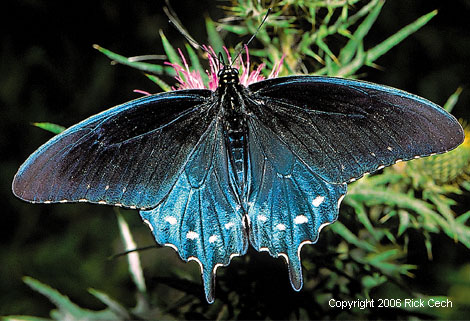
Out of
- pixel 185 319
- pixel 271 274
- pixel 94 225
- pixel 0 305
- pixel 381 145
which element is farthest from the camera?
pixel 94 225

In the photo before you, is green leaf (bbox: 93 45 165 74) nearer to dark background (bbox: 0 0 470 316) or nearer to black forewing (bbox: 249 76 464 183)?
black forewing (bbox: 249 76 464 183)

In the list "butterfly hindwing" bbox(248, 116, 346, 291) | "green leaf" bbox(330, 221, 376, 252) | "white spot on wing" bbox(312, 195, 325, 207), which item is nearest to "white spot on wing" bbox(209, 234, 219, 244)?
"butterfly hindwing" bbox(248, 116, 346, 291)

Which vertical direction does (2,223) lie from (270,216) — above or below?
above

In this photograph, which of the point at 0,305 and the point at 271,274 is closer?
the point at 271,274

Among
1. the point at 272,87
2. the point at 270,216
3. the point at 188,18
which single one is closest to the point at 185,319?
the point at 270,216

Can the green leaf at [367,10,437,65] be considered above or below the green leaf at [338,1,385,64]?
below

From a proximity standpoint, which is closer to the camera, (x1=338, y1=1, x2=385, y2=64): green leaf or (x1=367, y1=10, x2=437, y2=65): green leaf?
(x1=367, y1=10, x2=437, y2=65): green leaf

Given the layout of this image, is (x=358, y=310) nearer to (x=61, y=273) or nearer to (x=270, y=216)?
(x=270, y=216)

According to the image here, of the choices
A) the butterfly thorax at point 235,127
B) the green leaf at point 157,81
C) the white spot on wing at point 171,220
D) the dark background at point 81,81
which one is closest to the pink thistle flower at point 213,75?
the green leaf at point 157,81

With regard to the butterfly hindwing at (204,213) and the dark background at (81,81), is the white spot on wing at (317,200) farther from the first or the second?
the dark background at (81,81)
